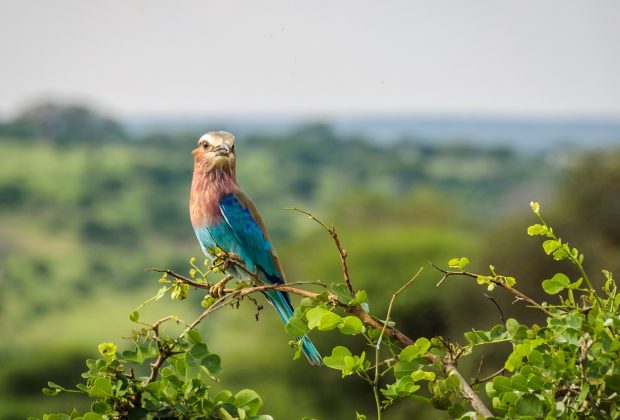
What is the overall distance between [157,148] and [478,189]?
84.9ft

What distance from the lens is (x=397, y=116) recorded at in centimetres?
11138

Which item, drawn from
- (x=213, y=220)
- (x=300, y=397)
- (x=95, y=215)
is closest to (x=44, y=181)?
(x=95, y=215)

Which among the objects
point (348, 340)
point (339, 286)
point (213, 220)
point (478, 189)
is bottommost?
point (478, 189)

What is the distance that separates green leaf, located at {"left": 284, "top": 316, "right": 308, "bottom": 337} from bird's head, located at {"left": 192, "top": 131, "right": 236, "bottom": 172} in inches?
82.7

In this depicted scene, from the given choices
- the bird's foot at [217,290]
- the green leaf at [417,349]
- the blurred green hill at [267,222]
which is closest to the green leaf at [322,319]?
the green leaf at [417,349]

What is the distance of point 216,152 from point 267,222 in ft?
214

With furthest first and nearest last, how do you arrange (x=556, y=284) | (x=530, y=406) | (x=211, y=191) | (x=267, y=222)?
1. (x=267, y=222)
2. (x=211, y=191)
3. (x=556, y=284)
4. (x=530, y=406)

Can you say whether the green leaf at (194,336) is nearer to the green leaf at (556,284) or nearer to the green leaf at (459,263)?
the green leaf at (459,263)

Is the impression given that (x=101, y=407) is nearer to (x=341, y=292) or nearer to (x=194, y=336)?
(x=194, y=336)

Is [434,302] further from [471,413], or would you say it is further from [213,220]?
[471,413]

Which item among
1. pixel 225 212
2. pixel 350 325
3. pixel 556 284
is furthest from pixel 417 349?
pixel 225 212

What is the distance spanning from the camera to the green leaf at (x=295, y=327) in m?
2.76

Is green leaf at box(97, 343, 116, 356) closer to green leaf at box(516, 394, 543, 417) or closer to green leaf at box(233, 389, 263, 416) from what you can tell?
green leaf at box(233, 389, 263, 416)

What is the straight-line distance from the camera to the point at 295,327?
2773 millimetres
